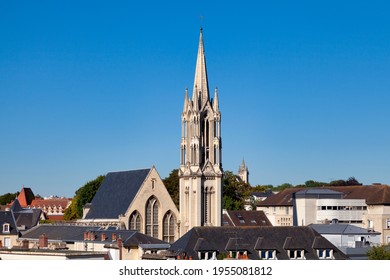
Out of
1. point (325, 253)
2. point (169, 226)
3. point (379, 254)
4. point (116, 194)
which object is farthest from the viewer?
point (116, 194)

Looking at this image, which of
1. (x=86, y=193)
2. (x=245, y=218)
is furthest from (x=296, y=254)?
(x=86, y=193)

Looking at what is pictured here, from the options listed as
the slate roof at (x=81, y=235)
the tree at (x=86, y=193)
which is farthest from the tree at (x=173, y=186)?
the slate roof at (x=81, y=235)

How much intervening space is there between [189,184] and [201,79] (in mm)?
11173

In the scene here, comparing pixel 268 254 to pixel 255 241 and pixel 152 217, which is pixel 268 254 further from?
pixel 152 217

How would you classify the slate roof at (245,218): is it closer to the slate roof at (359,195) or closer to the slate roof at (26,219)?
the slate roof at (359,195)

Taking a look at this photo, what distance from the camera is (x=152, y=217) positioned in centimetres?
9738

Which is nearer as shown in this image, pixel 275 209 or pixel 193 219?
pixel 193 219

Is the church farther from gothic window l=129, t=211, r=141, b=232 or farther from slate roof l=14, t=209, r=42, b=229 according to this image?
slate roof l=14, t=209, r=42, b=229

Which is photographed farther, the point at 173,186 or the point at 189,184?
the point at 173,186

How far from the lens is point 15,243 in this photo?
3570 inches

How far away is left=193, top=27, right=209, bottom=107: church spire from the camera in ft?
343
